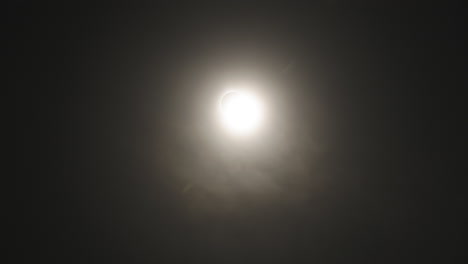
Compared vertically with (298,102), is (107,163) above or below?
below

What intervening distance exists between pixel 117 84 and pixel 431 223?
1.24 m

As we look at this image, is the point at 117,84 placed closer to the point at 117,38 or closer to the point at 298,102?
the point at 117,38

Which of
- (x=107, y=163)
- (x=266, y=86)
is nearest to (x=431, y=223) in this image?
(x=266, y=86)

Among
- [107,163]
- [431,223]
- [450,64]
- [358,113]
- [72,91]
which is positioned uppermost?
[450,64]

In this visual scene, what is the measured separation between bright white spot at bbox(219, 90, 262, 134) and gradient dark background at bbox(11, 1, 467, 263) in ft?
0.18

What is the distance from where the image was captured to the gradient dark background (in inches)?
41.1

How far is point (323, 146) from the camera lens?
3.68 feet

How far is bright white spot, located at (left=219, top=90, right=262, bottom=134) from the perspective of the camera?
41.5 inches

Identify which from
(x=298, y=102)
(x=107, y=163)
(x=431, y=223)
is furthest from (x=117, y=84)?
(x=431, y=223)

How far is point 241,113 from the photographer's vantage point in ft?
3.45

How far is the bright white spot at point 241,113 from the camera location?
3.46ft

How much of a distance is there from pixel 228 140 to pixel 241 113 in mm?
102

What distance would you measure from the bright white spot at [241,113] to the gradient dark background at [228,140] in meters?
0.05

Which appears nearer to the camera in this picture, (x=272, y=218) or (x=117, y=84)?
(x=117, y=84)
